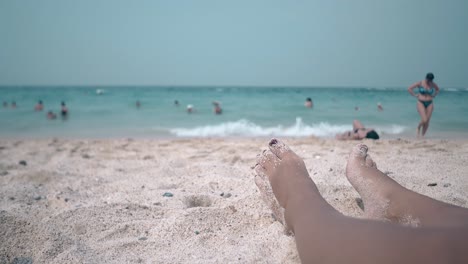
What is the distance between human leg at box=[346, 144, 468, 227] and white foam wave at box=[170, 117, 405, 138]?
214 inches

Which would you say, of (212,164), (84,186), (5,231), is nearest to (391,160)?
(212,164)

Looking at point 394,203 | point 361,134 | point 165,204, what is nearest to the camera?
point 394,203

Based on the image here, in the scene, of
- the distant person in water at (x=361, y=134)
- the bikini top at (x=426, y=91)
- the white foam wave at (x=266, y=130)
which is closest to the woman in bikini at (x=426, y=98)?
the bikini top at (x=426, y=91)

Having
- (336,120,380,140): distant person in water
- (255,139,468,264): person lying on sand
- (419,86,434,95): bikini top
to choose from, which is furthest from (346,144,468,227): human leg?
(419,86,434,95): bikini top

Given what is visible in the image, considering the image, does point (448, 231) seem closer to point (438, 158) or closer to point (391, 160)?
point (391, 160)

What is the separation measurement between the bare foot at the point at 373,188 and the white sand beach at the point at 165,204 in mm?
278

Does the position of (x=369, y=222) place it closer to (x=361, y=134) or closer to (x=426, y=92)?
(x=361, y=134)

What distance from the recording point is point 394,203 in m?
1.43

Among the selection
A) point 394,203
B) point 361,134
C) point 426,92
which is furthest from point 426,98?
point 394,203

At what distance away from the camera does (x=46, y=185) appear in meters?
2.67

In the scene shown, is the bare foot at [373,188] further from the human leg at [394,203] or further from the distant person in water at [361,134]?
the distant person in water at [361,134]

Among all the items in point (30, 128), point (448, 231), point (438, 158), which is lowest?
point (30, 128)

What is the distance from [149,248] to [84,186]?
127 cm

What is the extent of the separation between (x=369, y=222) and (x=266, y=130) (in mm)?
6857
